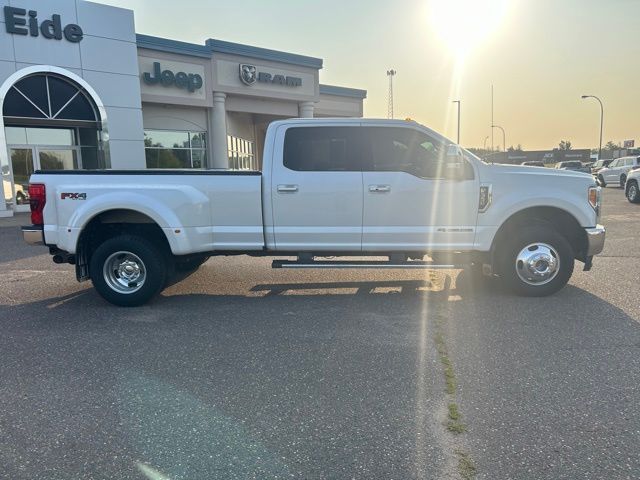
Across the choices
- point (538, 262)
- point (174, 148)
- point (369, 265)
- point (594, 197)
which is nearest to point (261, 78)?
point (174, 148)

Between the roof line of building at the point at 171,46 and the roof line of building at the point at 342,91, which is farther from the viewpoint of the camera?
the roof line of building at the point at 342,91

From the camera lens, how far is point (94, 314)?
18.2 feet

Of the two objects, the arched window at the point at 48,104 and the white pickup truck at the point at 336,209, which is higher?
the arched window at the point at 48,104

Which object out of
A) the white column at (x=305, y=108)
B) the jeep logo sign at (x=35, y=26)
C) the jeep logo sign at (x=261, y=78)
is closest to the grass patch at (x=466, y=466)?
the jeep logo sign at (x=35, y=26)

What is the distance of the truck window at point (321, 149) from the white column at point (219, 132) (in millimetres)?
17498

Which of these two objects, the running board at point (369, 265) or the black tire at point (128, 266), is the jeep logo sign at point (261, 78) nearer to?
the black tire at point (128, 266)

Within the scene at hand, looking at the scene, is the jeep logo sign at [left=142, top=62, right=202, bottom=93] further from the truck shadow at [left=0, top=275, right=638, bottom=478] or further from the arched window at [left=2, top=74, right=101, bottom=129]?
the truck shadow at [left=0, top=275, right=638, bottom=478]

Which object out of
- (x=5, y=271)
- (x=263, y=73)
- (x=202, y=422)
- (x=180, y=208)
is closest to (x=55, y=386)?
(x=202, y=422)

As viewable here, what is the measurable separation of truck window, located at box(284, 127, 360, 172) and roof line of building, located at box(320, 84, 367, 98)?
24132 millimetres

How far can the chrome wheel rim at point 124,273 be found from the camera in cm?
578

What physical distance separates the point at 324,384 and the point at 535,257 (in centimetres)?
344

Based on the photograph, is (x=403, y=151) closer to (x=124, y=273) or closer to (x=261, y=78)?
(x=124, y=273)

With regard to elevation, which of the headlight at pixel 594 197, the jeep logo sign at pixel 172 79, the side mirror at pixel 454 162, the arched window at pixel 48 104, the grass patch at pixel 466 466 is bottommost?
the grass patch at pixel 466 466

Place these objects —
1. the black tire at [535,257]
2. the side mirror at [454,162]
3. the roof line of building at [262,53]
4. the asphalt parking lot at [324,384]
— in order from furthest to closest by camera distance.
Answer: the roof line of building at [262,53], the black tire at [535,257], the side mirror at [454,162], the asphalt parking lot at [324,384]
